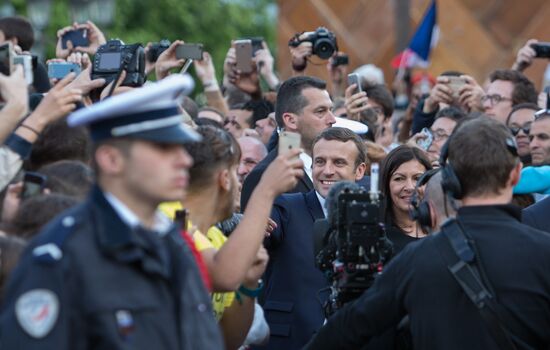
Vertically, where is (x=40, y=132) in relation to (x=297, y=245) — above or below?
above

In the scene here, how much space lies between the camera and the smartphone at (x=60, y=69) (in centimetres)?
802

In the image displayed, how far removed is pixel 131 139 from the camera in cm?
439

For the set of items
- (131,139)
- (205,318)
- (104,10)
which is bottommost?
(205,318)

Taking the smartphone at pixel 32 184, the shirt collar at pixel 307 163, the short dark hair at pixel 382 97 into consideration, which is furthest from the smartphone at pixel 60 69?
the short dark hair at pixel 382 97

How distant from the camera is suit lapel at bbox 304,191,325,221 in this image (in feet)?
26.1

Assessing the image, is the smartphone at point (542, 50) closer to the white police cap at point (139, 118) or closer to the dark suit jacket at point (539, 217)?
the dark suit jacket at point (539, 217)

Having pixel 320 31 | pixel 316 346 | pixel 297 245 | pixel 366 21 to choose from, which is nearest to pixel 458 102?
pixel 320 31

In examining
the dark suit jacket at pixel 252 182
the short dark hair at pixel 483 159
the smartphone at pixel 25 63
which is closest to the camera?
the short dark hair at pixel 483 159

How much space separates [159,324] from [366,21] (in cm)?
1602

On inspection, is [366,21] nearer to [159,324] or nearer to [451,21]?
[451,21]

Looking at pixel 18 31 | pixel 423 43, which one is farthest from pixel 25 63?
pixel 423 43

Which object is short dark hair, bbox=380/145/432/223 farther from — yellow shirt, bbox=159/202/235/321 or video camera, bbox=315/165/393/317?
yellow shirt, bbox=159/202/235/321

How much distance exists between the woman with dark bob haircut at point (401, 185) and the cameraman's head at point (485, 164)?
190cm

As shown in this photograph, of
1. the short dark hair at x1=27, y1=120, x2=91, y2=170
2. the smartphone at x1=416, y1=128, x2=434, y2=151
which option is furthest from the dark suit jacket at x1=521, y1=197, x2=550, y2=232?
the smartphone at x1=416, y1=128, x2=434, y2=151
